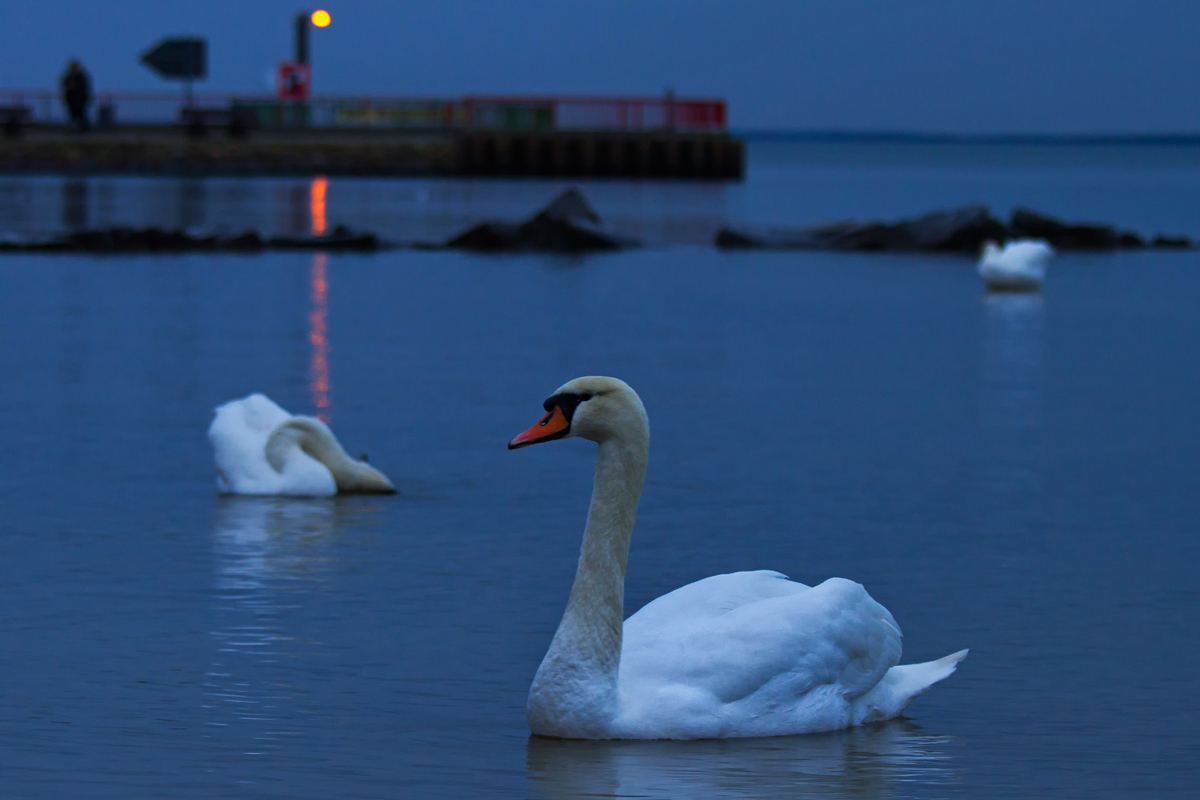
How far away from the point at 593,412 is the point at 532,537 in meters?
3.41

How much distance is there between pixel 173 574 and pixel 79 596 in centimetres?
60

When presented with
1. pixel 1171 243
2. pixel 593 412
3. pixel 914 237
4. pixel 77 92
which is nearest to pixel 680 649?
pixel 593 412

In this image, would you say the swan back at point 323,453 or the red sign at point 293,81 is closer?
the swan back at point 323,453

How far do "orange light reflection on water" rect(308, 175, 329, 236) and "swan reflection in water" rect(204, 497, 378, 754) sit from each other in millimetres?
23668

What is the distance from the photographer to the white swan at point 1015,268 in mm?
27078

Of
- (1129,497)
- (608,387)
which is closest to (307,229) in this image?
(1129,497)

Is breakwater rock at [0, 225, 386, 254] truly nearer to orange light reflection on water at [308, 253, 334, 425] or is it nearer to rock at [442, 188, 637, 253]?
rock at [442, 188, 637, 253]

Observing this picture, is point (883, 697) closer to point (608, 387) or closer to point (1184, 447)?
point (608, 387)

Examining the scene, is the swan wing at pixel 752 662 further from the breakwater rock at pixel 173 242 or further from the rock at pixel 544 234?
the rock at pixel 544 234

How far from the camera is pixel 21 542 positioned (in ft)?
31.4

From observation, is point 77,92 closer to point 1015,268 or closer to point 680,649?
point 1015,268

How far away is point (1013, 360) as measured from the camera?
19.2 meters

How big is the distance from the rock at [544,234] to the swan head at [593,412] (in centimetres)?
2679

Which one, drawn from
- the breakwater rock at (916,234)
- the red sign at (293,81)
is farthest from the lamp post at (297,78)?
the breakwater rock at (916,234)
